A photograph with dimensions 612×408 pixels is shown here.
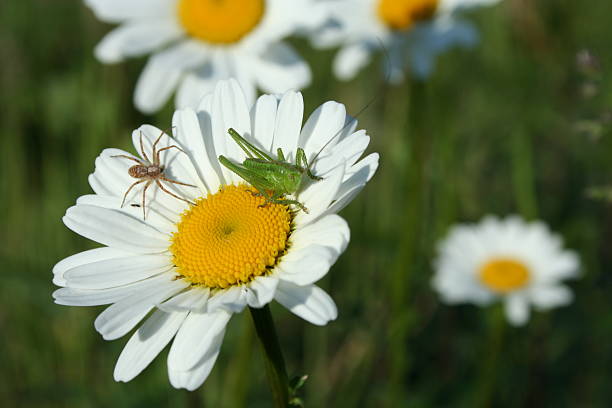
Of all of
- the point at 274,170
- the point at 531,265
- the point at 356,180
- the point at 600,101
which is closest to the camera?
the point at 356,180

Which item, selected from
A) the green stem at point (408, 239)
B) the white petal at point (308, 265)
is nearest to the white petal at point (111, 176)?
the white petal at point (308, 265)

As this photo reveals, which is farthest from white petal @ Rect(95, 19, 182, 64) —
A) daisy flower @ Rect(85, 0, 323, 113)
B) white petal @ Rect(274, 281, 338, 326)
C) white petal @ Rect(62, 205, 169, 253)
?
white petal @ Rect(274, 281, 338, 326)

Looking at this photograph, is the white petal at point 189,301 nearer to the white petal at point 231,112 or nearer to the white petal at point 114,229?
the white petal at point 114,229

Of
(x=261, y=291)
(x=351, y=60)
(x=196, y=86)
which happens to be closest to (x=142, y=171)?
(x=261, y=291)

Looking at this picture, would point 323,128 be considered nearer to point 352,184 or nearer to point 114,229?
point 352,184

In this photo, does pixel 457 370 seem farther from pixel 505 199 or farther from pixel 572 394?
pixel 505 199

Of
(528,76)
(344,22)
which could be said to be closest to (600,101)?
(528,76)

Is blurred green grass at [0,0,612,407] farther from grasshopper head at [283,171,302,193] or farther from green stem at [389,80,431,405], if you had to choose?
grasshopper head at [283,171,302,193]
